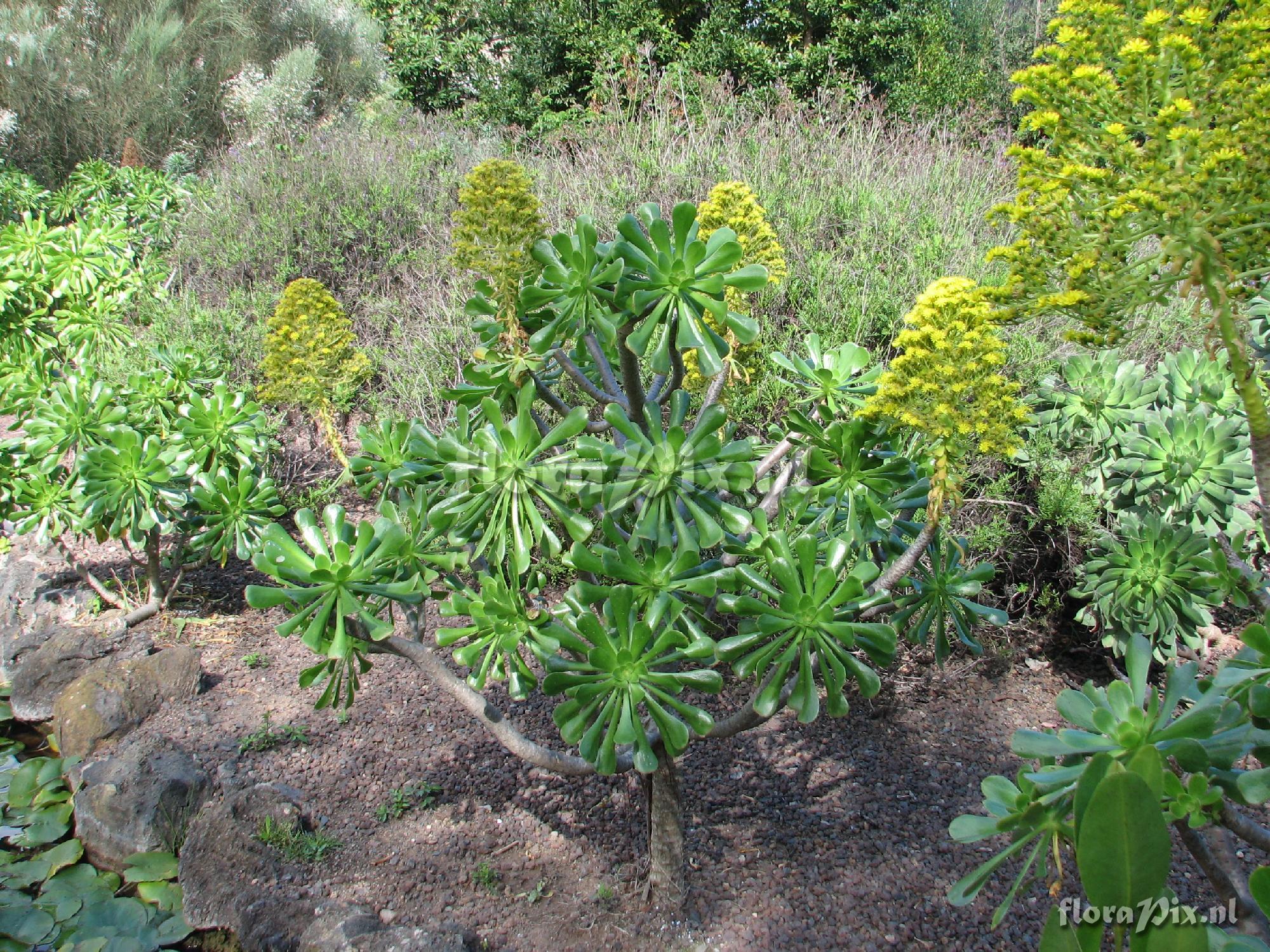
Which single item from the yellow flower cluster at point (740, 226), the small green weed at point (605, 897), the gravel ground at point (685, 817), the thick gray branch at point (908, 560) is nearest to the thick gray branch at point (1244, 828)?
the thick gray branch at point (908, 560)

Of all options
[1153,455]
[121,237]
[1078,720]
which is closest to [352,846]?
[1078,720]

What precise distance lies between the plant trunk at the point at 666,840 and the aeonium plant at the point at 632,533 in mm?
264

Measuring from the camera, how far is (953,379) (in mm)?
1542

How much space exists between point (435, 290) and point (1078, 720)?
5102 mm

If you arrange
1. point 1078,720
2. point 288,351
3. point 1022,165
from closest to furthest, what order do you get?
point 1078,720 < point 1022,165 < point 288,351

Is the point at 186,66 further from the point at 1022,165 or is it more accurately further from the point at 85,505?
the point at 1022,165

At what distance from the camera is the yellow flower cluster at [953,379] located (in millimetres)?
1524

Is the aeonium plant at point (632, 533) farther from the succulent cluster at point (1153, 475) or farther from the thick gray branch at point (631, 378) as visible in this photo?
the succulent cluster at point (1153, 475)

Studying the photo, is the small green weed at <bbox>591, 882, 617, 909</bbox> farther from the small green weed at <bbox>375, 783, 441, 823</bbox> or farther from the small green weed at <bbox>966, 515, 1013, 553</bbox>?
the small green weed at <bbox>966, 515, 1013, 553</bbox>

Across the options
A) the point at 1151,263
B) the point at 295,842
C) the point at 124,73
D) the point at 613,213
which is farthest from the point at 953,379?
the point at 124,73

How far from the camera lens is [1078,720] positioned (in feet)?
3.64

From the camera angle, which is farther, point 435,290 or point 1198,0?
point 435,290

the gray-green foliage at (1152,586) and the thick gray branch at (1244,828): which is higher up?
the thick gray branch at (1244,828)

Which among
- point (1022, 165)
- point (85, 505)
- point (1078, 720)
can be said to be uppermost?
point (1022, 165)
